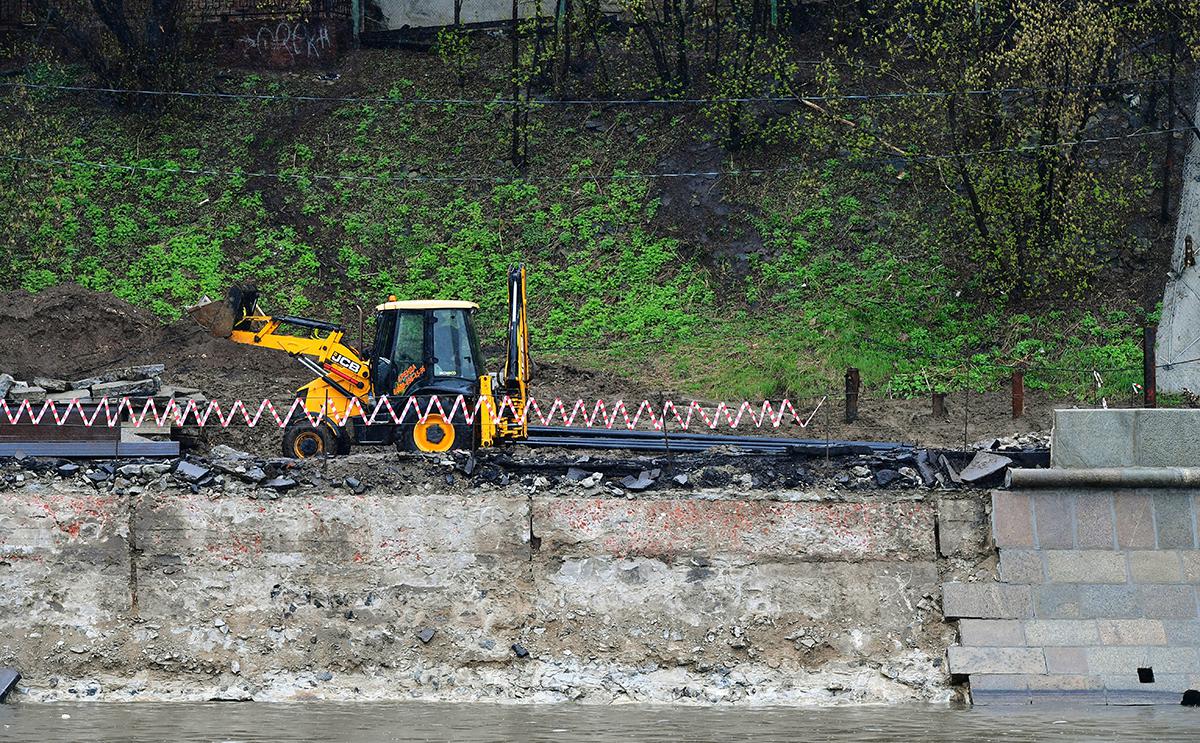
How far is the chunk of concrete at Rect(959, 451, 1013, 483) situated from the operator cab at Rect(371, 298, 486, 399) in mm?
6225

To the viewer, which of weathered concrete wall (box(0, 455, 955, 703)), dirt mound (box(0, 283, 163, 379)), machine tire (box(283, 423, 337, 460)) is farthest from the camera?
dirt mound (box(0, 283, 163, 379))

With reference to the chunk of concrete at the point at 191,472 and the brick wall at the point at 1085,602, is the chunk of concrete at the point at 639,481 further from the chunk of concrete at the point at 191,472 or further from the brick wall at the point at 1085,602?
the chunk of concrete at the point at 191,472

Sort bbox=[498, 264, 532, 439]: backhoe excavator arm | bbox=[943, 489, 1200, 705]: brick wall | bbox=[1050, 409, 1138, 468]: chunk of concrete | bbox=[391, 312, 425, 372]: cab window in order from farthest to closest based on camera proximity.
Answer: bbox=[498, 264, 532, 439]: backhoe excavator arm < bbox=[391, 312, 425, 372]: cab window < bbox=[1050, 409, 1138, 468]: chunk of concrete < bbox=[943, 489, 1200, 705]: brick wall

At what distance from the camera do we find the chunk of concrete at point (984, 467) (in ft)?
48.5

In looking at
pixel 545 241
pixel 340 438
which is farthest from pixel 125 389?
pixel 545 241

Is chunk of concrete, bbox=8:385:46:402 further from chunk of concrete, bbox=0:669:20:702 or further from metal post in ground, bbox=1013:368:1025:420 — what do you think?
metal post in ground, bbox=1013:368:1025:420

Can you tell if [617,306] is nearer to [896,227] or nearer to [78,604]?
[896,227]

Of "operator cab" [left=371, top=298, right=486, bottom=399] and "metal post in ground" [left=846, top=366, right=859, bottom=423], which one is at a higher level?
"operator cab" [left=371, top=298, right=486, bottom=399]

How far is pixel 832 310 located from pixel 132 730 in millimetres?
16812

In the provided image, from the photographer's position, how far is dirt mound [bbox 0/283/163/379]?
2461cm

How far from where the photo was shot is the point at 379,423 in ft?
61.2

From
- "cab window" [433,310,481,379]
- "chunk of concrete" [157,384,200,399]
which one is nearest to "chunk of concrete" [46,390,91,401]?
"chunk of concrete" [157,384,200,399]

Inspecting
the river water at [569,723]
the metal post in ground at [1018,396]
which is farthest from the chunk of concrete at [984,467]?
the metal post in ground at [1018,396]

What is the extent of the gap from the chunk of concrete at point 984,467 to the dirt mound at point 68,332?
49.9 ft
